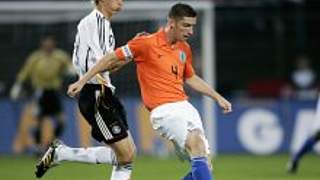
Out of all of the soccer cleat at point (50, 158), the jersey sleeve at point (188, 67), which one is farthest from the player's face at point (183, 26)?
the soccer cleat at point (50, 158)

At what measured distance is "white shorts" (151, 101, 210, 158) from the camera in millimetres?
10391

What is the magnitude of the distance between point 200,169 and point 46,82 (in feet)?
32.5

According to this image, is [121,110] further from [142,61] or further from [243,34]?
[243,34]

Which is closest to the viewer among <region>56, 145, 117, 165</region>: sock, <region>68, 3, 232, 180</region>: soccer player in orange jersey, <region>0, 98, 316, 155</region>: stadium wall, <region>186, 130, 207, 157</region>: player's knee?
<region>186, 130, 207, 157</region>: player's knee

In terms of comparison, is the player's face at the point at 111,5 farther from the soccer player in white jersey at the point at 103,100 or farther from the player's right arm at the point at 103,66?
the player's right arm at the point at 103,66

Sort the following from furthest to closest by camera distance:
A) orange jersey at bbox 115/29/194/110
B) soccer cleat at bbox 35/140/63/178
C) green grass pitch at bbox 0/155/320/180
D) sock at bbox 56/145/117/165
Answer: green grass pitch at bbox 0/155/320/180, soccer cleat at bbox 35/140/63/178, sock at bbox 56/145/117/165, orange jersey at bbox 115/29/194/110

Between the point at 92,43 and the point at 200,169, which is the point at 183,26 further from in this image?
the point at 200,169

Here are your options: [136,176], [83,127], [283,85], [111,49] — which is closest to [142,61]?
[111,49]

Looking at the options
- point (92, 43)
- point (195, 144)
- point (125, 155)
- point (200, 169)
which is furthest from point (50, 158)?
point (200, 169)

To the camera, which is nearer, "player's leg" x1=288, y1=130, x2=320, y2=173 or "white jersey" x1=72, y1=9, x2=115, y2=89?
"white jersey" x1=72, y1=9, x2=115, y2=89

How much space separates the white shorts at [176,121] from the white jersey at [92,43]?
88cm

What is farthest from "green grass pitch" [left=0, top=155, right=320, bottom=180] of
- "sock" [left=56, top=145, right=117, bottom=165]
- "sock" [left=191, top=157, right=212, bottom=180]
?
"sock" [left=191, top=157, right=212, bottom=180]

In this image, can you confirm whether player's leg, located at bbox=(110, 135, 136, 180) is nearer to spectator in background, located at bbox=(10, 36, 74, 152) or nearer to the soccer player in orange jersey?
the soccer player in orange jersey

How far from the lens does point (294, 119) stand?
2089cm
